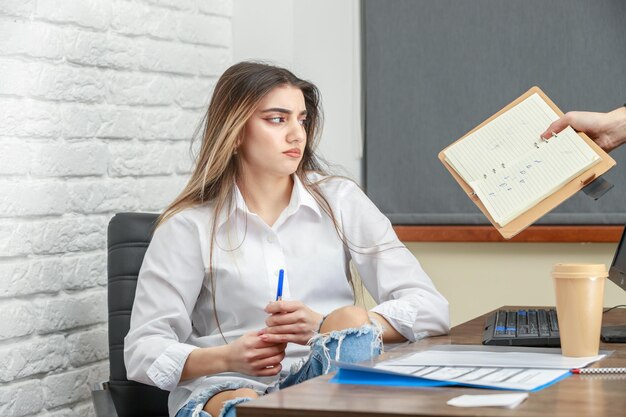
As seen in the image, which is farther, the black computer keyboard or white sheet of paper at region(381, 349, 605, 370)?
the black computer keyboard

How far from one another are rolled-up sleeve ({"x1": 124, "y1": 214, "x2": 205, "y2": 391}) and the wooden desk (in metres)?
0.66

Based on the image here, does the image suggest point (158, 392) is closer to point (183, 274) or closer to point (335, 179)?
point (183, 274)

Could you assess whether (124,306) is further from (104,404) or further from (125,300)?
(104,404)

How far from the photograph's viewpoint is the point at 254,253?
6.63 feet

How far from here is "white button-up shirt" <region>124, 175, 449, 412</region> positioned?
1922 millimetres

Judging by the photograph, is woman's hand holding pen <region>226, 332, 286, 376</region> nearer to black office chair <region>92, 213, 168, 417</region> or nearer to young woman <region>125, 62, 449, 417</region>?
young woman <region>125, 62, 449, 417</region>

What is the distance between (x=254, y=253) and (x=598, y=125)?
72cm

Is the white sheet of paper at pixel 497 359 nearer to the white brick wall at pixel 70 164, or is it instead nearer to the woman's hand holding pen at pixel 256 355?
the woman's hand holding pen at pixel 256 355

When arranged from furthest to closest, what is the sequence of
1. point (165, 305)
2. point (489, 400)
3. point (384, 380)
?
point (165, 305)
point (384, 380)
point (489, 400)

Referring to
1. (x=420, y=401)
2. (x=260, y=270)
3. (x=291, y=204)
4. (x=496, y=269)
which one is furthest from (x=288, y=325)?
(x=496, y=269)

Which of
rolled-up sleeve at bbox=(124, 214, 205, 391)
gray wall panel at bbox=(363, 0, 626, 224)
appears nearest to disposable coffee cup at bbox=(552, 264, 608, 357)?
rolled-up sleeve at bbox=(124, 214, 205, 391)

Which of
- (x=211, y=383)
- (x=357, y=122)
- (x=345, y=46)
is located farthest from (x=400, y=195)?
(x=211, y=383)

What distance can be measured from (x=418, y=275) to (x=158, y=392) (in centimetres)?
60

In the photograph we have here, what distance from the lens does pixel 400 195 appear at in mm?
2961
